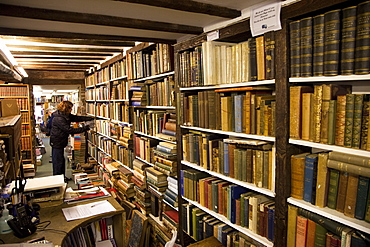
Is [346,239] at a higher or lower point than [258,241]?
higher

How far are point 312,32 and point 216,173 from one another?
1214mm

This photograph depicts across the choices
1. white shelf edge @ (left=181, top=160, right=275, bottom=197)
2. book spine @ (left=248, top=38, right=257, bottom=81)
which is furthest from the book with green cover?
book spine @ (left=248, top=38, right=257, bottom=81)

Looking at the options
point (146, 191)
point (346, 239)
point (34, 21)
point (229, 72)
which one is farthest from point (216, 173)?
point (34, 21)

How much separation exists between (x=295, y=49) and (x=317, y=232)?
0.99 metres

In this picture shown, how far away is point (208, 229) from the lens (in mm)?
2211

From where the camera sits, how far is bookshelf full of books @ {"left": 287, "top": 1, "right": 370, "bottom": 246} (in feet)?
4.05

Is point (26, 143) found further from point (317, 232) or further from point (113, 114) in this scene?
point (317, 232)

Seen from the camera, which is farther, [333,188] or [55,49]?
[55,49]

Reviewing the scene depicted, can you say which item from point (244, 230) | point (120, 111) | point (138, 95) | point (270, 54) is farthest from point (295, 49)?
point (120, 111)

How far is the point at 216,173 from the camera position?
6.99 ft

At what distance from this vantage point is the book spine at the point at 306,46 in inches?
55.0

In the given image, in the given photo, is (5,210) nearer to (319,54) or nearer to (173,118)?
(173,118)

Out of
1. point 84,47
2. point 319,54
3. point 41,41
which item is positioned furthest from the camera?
point 84,47

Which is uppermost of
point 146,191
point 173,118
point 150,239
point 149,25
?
point 149,25
